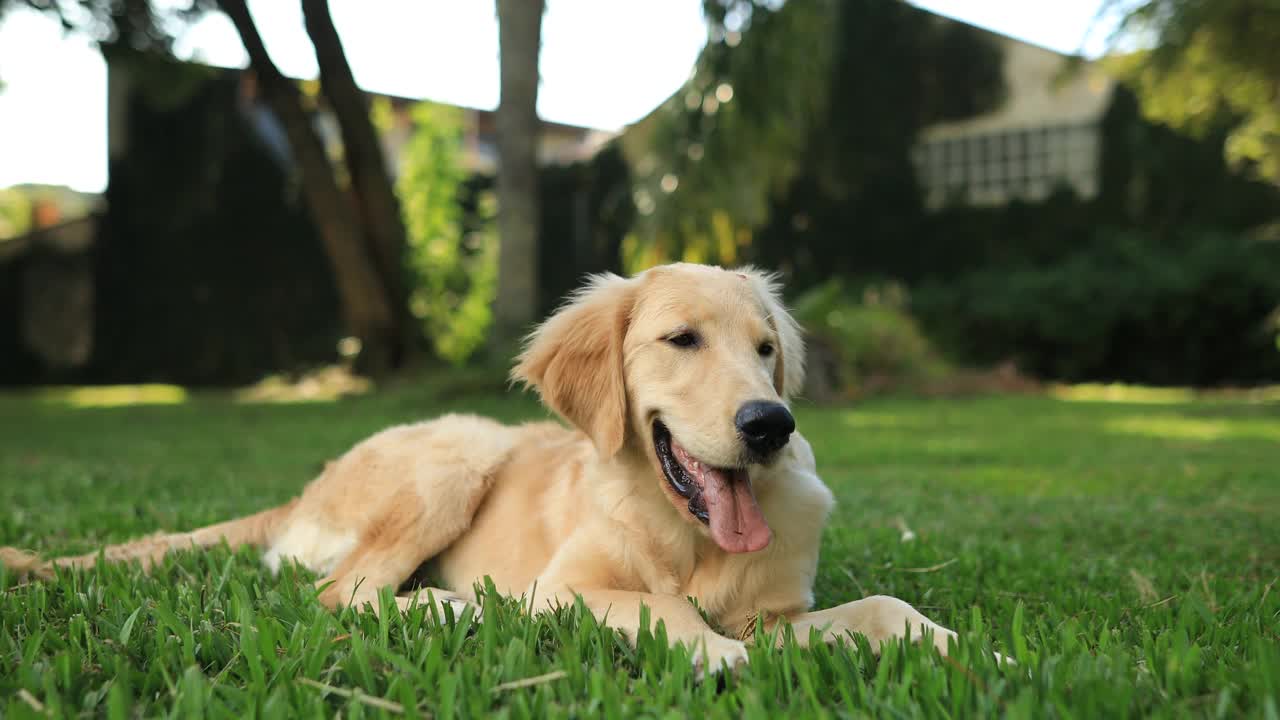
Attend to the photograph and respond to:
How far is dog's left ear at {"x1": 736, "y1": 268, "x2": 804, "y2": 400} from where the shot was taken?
3.22 meters

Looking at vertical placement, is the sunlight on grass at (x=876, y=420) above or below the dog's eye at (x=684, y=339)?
below

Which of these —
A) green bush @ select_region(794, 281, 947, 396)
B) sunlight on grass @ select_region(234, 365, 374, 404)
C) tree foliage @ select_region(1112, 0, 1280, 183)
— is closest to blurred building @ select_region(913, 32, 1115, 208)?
green bush @ select_region(794, 281, 947, 396)

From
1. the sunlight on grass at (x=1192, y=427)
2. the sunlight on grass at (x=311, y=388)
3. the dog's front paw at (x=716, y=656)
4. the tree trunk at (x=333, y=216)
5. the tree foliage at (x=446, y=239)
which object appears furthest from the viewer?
the tree foliage at (x=446, y=239)

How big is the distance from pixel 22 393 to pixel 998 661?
2533 centimetres

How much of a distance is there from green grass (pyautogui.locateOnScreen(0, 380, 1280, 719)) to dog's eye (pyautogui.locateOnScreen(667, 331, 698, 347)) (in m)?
0.89

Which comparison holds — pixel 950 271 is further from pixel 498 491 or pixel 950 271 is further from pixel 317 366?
pixel 498 491

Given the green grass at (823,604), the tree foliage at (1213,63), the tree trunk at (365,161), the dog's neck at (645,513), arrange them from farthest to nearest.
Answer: the tree trunk at (365,161) → the tree foliage at (1213,63) → the dog's neck at (645,513) → the green grass at (823,604)

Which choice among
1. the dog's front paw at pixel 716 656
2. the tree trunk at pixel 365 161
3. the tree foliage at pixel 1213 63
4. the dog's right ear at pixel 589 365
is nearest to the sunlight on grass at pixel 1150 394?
the tree foliage at pixel 1213 63

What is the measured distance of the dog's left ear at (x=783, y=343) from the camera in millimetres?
3217

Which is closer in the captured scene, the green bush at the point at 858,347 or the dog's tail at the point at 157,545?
the dog's tail at the point at 157,545

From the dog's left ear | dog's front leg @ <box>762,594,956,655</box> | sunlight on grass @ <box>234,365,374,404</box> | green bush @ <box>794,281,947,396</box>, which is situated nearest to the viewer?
dog's front leg @ <box>762,594,956,655</box>

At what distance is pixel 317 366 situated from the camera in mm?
23312

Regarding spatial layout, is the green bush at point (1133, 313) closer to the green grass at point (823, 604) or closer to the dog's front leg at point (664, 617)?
the green grass at point (823, 604)

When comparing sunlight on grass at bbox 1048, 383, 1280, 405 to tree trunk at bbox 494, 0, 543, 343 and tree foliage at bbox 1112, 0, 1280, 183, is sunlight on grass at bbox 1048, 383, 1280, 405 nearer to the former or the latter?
tree foliage at bbox 1112, 0, 1280, 183
